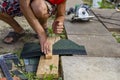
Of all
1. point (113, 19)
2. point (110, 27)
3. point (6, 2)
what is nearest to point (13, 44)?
point (6, 2)

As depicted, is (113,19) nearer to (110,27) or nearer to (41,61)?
(110,27)

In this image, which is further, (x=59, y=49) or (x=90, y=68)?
(x=59, y=49)

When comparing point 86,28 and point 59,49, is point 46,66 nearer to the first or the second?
point 59,49

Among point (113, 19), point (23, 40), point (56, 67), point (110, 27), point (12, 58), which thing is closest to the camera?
point (56, 67)

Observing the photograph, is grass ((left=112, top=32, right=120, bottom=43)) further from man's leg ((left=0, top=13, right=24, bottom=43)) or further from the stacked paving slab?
man's leg ((left=0, top=13, right=24, bottom=43))

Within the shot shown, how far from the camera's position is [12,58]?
9.20 ft

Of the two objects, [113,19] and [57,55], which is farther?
[113,19]

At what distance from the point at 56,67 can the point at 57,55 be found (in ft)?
0.89

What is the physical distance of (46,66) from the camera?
2.65 m

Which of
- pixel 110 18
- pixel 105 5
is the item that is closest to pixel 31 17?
pixel 110 18

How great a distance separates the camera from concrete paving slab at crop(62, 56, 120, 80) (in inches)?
97.2

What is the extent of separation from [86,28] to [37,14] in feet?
3.83

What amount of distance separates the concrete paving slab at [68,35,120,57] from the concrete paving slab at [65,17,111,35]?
156mm

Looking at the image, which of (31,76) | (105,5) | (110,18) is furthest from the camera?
(105,5)
